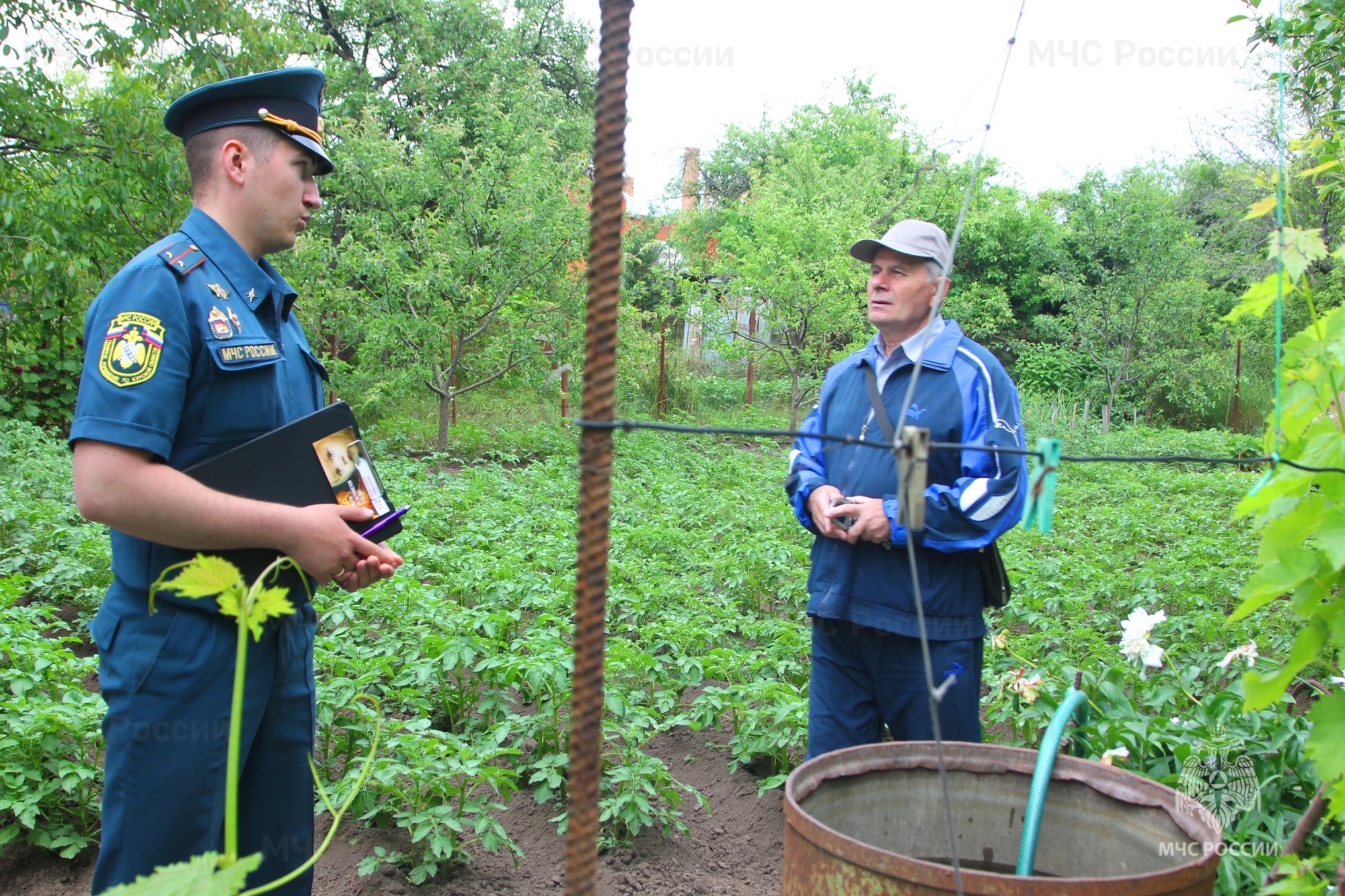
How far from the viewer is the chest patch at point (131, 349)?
1.55 metres

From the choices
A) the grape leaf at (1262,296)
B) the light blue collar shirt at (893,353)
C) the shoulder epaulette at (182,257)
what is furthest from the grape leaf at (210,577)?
the light blue collar shirt at (893,353)

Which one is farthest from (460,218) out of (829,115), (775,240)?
(829,115)

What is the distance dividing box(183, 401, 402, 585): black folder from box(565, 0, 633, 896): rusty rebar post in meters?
0.84

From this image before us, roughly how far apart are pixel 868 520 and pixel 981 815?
0.70 m

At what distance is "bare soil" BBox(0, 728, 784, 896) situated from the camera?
2.62m

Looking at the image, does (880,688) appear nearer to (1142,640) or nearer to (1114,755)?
(1114,755)

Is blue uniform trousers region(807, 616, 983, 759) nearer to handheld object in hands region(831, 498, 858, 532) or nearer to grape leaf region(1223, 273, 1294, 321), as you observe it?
handheld object in hands region(831, 498, 858, 532)

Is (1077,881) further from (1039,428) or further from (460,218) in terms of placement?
(1039,428)

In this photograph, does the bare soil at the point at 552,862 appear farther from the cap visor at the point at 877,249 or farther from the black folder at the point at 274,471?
the cap visor at the point at 877,249

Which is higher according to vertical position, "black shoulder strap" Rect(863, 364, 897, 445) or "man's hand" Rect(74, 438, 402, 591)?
"black shoulder strap" Rect(863, 364, 897, 445)

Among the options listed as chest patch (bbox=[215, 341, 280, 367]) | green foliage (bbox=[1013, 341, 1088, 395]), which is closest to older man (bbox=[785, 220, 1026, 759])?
chest patch (bbox=[215, 341, 280, 367])

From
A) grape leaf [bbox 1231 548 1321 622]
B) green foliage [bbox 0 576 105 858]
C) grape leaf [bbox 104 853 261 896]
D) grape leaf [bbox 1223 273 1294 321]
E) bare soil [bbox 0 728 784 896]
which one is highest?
grape leaf [bbox 1223 273 1294 321]

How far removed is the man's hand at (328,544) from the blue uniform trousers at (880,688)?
4.00 feet

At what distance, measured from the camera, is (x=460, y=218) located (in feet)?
33.5
